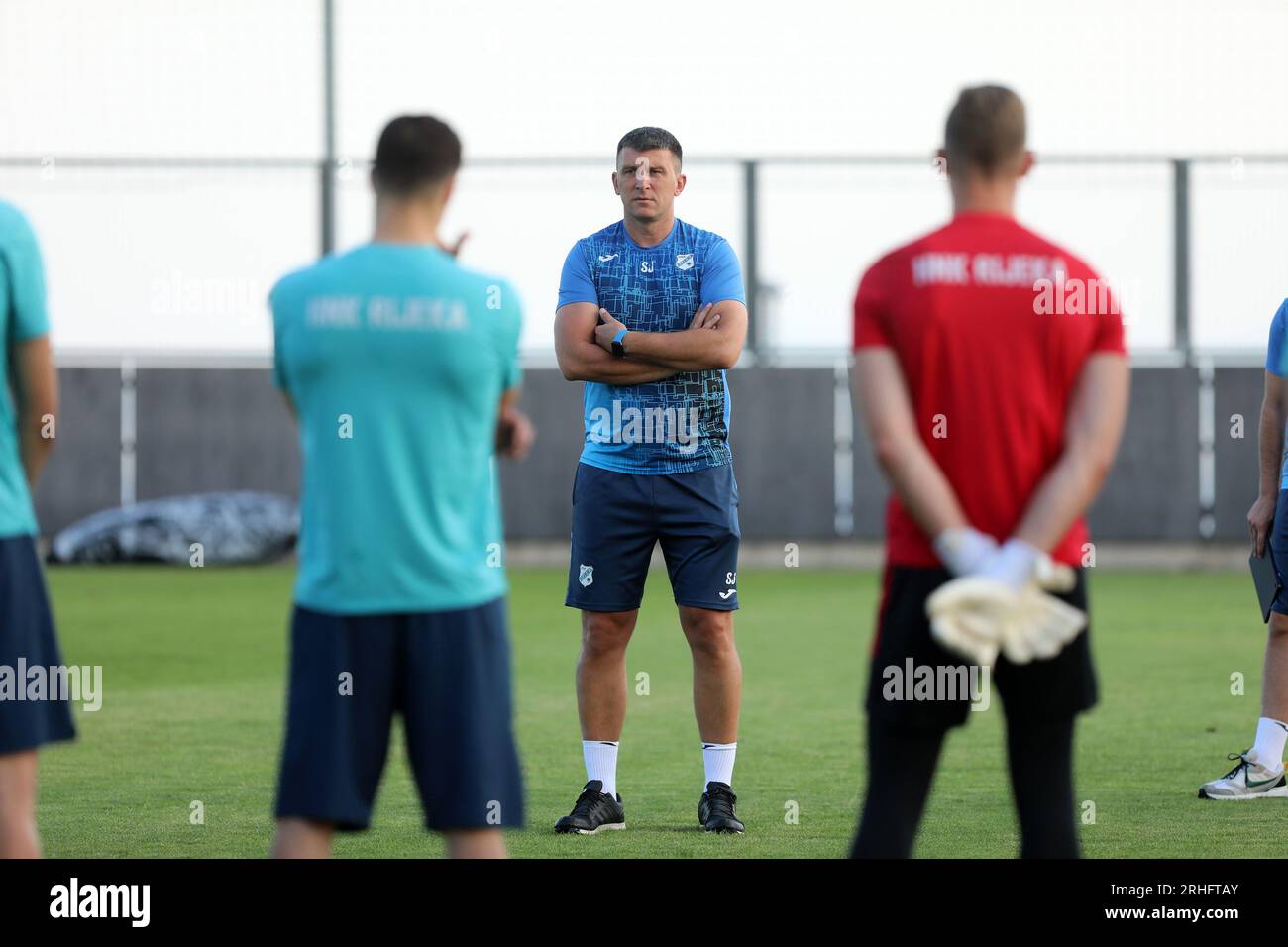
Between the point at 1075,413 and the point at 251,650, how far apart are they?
991 centimetres

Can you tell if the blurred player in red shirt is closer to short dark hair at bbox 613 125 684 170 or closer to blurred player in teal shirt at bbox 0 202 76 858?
blurred player in teal shirt at bbox 0 202 76 858

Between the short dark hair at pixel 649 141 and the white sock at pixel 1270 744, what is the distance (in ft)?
10.3

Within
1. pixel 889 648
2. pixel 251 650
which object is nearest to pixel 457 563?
pixel 889 648

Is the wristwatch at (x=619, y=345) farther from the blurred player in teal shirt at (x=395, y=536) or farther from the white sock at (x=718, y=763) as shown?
the blurred player in teal shirt at (x=395, y=536)

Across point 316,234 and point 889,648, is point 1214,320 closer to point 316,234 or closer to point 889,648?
point 316,234

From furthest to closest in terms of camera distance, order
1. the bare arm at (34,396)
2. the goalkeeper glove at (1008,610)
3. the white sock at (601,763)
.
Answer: the white sock at (601,763), the bare arm at (34,396), the goalkeeper glove at (1008,610)

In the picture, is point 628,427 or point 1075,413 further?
point 628,427

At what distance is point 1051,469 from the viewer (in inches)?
152

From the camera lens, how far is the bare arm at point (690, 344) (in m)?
6.30

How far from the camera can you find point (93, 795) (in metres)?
7.00
